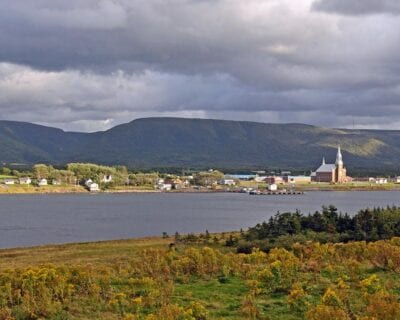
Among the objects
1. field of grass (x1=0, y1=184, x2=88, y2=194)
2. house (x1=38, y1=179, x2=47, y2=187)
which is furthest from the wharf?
house (x1=38, y1=179, x2=47, y2=187)

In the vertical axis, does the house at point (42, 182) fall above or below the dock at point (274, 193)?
above

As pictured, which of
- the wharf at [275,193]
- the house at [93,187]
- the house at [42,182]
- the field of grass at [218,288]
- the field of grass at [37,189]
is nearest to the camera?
the field of grass at [218,288]

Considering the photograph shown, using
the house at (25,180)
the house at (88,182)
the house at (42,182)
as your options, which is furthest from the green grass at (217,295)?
the house at (88,182)

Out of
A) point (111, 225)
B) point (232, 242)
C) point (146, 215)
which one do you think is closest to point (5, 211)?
point (146, 215)

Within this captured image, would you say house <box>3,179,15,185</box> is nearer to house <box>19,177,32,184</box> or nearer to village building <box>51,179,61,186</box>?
house <box>19,177,32,184</box>

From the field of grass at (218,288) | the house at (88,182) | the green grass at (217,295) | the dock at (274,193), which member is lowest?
the dock at (274,193)

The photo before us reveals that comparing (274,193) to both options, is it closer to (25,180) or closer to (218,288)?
(25,180)

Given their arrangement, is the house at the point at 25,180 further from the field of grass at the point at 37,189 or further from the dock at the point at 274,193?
the dock at the point at 274,193

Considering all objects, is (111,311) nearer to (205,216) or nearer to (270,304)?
(270,304)

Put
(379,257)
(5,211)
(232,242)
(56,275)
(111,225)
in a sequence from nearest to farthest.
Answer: (56,275), (379,257), (232,242), (111,225), (5,211)

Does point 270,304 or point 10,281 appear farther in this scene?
point 10,281
